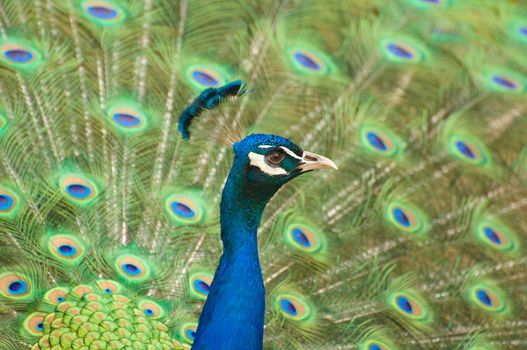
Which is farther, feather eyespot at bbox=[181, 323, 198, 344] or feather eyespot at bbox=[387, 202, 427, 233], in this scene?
feather eyespot at bbox=[387, 202, 427, 233]

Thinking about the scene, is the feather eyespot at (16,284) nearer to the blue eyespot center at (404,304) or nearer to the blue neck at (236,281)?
the blue neck at (236,281)

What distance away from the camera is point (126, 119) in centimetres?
250

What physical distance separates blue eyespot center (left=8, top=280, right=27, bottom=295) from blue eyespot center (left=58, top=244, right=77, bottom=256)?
0.11 metres

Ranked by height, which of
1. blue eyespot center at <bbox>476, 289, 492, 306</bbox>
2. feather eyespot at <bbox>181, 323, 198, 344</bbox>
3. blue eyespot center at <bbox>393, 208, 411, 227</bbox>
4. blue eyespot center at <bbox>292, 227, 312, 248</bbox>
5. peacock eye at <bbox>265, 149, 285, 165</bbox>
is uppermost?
blue eyespot center at <bbox>393, 208, 411, 227</bbox>

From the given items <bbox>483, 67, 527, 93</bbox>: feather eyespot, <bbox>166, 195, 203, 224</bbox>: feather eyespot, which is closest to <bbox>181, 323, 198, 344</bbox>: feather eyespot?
Answer: <bbox>166, 195, 203, 224</bbox>: feather eyespot

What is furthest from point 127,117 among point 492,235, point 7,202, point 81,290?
point 492,235

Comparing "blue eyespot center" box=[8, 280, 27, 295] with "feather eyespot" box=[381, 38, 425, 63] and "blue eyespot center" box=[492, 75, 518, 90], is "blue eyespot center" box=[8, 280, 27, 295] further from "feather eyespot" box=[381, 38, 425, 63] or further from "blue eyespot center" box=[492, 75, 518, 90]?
"blue eyespot center" box=[492, 75, 518, 90]

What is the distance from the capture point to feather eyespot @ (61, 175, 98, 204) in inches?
94.9

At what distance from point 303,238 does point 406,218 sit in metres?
0.29

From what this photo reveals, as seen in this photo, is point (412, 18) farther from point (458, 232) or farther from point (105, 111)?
point (105, 111)

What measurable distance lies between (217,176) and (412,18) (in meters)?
0.73

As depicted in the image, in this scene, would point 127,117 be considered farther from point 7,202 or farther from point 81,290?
point 81,290

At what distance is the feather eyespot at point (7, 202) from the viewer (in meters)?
2.34

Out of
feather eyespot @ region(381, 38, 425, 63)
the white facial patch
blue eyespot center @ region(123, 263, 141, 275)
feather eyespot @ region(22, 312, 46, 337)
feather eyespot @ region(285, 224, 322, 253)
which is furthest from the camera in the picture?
feather eyespot @ region(381, 38, 425, 63)
